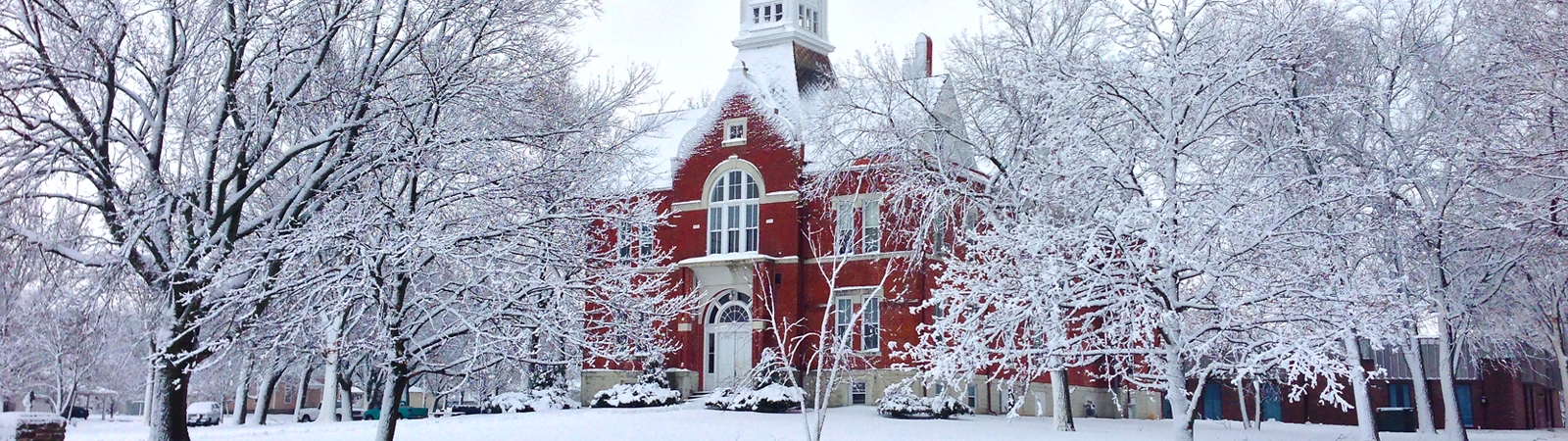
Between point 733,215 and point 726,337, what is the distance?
3.42m

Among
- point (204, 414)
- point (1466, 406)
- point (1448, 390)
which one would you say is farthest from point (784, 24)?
point (1466, 406)

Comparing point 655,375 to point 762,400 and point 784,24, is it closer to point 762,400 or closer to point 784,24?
point 762,400

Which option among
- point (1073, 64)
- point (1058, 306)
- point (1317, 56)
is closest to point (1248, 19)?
point (1317, 56)

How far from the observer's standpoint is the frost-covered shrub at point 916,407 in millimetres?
28391

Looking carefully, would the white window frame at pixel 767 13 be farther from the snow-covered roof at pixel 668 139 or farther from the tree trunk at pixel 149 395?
the tree trunk at pixel 149 395

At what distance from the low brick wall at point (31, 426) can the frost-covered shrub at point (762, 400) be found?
14581mm

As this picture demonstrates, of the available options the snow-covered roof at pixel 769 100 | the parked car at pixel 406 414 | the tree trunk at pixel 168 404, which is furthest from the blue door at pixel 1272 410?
the tree trunk at pixel 168 404

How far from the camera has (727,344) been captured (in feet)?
119

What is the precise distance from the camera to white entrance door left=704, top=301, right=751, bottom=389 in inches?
1403

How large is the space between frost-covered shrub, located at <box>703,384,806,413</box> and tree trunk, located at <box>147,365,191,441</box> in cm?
1391

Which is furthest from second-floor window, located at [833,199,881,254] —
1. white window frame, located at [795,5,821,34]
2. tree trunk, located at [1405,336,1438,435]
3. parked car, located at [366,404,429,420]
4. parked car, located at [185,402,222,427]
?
parked car, located at [185,402,222,427]

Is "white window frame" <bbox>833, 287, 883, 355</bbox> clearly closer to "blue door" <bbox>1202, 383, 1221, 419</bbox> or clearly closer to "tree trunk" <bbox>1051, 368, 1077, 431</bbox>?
"tree trunk" <bbox>1051, 368, 1077, 431</bbox>

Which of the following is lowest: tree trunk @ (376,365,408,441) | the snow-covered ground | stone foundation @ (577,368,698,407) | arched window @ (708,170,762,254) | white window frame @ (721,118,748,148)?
the snow-covered ground

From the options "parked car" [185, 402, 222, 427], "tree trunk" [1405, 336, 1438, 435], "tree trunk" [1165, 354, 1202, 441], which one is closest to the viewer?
"tree trunk" [1165, 354, 1202, 441]
